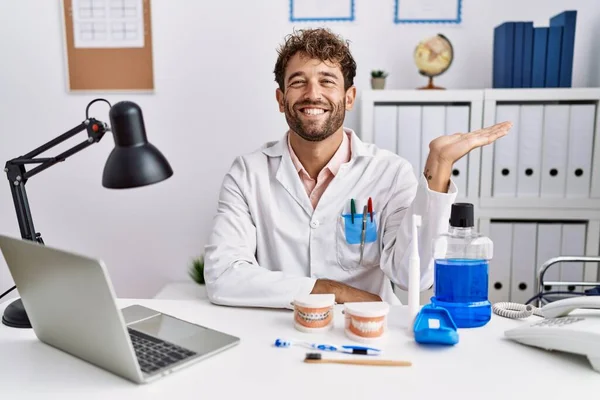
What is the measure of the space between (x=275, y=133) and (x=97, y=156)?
82 cm

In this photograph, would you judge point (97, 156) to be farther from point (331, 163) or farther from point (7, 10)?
point (331, 163)

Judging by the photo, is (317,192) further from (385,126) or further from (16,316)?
(16,316)

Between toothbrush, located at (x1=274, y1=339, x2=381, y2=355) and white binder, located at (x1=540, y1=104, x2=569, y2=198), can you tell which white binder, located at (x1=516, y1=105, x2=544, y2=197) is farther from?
toothbrush, located at (x1=274, y1=339, x2=381, y2=355)

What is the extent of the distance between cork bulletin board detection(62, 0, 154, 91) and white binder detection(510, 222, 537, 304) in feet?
5.52

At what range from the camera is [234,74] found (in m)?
2.42

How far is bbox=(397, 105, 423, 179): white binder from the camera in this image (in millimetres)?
2139

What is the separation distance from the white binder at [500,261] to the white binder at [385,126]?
1.73 ft

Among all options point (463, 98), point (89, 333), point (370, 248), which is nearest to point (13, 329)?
point (89, 333)

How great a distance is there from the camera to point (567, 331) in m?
0.92

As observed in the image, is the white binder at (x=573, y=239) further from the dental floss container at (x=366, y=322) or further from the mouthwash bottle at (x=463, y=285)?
the dental floss container at (x=366, y=322)

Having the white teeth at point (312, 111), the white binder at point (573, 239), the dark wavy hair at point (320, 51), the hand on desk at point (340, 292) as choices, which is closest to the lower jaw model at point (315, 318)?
the hand on desk at point (340, 292)

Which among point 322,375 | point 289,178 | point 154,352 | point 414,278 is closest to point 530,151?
point 289,178

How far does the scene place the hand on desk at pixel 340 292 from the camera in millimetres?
1322

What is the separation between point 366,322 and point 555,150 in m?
1.47
